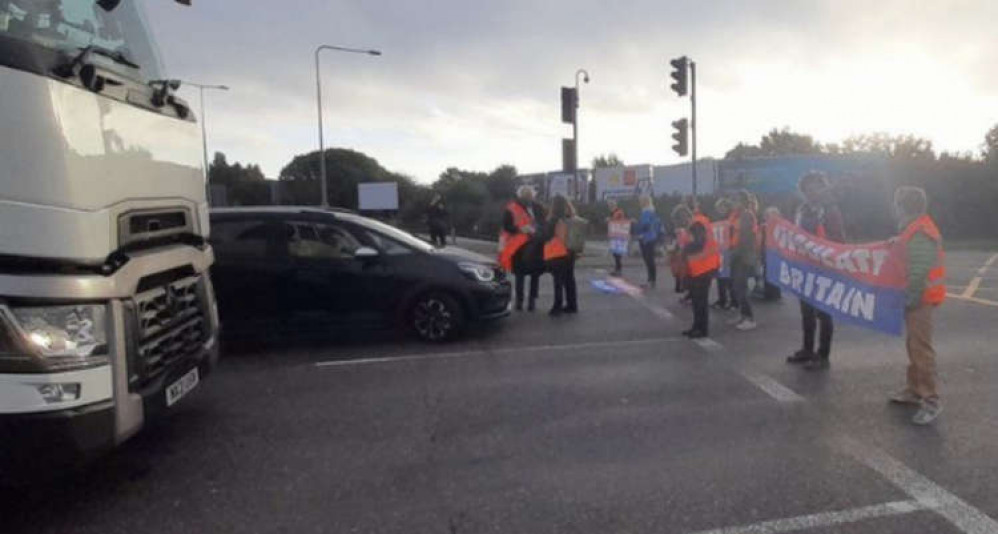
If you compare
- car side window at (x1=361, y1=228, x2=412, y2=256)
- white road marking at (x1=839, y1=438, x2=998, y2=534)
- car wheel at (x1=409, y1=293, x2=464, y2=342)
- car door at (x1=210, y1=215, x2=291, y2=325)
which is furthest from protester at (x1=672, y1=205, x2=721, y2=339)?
car door at (x1=210, y1=215, x2=291, y2=325)

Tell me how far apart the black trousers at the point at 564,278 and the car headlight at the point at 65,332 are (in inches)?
277

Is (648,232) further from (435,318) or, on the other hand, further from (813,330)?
(813,330)

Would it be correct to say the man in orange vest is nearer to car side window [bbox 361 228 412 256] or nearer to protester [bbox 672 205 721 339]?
protester [bbox 672 205 721 339]

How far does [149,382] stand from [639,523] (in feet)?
8.96

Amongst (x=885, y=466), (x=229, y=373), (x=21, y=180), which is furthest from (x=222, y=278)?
(x=885, y=466)

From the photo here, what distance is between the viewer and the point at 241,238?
7770 millimetres

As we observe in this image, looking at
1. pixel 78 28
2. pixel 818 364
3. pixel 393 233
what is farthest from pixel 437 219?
pixel 78 28

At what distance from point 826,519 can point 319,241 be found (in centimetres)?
583

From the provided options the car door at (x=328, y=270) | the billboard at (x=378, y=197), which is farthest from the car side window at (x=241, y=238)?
the billboard at (x=378, y=197)

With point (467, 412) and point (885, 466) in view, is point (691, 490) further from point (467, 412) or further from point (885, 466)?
point (467, 412)

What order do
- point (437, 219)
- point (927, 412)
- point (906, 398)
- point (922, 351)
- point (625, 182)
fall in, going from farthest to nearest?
Answer: 1. point (625, 182)
2. point (437, 219)
3. point (906, 398)
4. point (922, 351)
5. point (927, 412)

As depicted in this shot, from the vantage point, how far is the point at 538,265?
1023cm

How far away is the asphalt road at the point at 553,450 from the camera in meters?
3.64

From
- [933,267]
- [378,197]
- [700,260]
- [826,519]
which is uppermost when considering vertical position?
[378,197]
